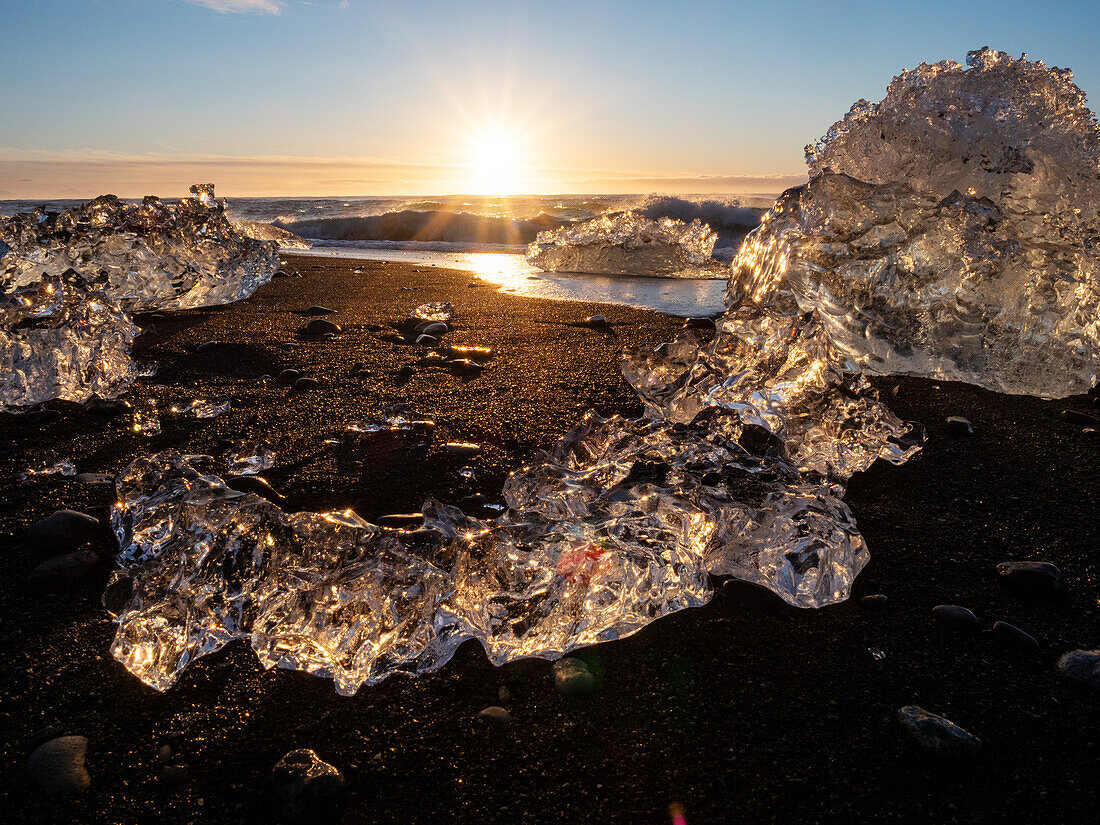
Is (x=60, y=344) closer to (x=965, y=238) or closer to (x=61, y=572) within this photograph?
(x=61, y=572)

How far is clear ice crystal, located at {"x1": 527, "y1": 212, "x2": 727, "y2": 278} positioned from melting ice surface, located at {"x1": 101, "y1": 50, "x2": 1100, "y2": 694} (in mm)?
4492

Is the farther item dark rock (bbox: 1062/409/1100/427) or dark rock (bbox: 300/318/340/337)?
dark rock (bbox: 300/318/340/337)

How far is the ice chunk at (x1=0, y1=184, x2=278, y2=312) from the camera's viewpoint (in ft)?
19.0

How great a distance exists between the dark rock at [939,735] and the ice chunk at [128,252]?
239 inches

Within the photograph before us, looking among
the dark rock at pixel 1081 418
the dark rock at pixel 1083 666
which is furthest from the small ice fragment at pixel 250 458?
the dark rock at pixel 1081 418

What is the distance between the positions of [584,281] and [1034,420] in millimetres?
5562

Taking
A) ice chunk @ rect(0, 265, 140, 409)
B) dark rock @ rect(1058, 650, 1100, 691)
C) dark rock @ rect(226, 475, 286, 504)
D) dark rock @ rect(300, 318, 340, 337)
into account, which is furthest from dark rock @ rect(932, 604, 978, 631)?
dark rock @ rect(300, 318, 340, 337)

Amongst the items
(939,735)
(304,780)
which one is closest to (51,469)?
(304,780)

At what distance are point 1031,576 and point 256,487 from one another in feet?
7.37

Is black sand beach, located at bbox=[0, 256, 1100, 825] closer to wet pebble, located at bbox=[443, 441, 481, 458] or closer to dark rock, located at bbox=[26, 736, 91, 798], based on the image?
dark rock, located at bbox=[26, 736, 91, 798]

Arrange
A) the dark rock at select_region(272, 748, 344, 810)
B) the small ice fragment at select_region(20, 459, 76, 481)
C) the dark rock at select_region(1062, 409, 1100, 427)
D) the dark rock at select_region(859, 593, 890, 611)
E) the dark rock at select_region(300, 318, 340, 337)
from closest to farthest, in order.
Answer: the dark rock at select_region(272, 748, 344, 810) → the dark rock at select_region(859, 593, 890, 611) → the small ice fragment at select_region(20, 459, 76, 481) → the dark rock at select_region(1062, 409, 1100, 427) → the dark rock at select_region(300, 318, 340, 337)

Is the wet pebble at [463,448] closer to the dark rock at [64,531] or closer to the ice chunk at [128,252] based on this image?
the dark rock at [64,531]

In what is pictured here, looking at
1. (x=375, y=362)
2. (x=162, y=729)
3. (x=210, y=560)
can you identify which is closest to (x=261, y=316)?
(x=375, y=362)

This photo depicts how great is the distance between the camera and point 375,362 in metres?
4.11
